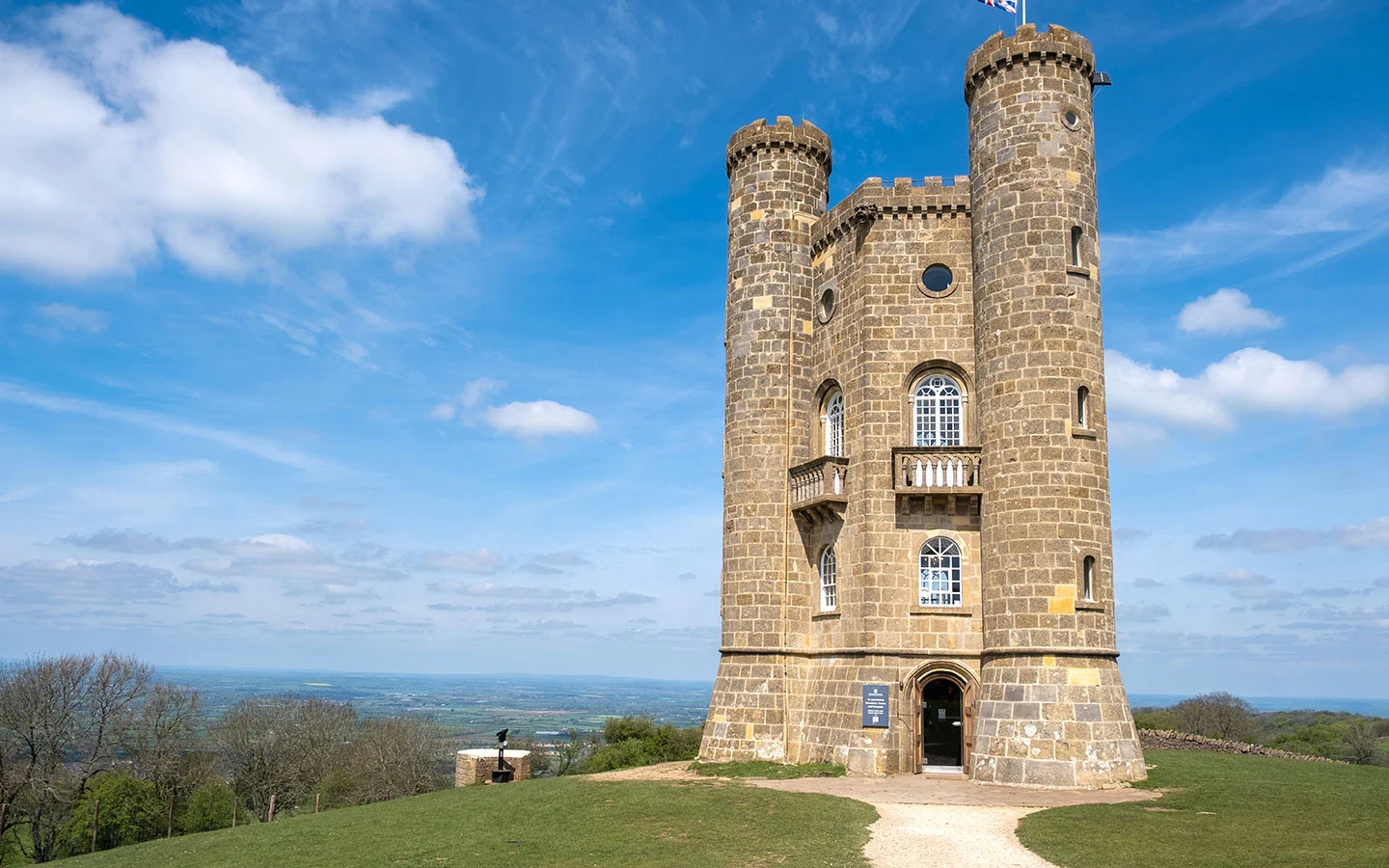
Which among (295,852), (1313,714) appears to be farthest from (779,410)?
(1313,714)

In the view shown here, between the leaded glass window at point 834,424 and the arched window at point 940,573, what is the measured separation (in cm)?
422

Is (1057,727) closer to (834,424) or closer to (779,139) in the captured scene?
(834,424)

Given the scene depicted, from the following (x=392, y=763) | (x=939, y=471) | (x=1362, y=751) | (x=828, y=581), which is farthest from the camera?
(x=392, y=763)

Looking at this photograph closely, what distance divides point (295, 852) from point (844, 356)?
19.1 m

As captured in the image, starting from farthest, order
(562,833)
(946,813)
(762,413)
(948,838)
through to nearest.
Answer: (762,413) → (946,813) → (562,833) → (948,838)

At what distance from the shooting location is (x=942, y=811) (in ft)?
65.3

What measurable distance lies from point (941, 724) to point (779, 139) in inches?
733

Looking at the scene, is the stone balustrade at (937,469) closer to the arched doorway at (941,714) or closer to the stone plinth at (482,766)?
the arched doorway at (941,714)

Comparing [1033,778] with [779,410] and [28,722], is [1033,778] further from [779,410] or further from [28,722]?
[28,722]

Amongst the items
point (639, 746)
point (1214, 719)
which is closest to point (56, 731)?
point (639, 746)

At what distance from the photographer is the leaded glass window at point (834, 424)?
3036cm

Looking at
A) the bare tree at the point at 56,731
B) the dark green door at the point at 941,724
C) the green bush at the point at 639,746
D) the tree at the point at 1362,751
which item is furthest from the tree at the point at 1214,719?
the bare tree at the point at 56,731

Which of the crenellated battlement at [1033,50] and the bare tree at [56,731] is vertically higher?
the crenellated battlement at [1033,50]

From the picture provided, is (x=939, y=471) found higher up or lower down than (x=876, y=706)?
higher up
